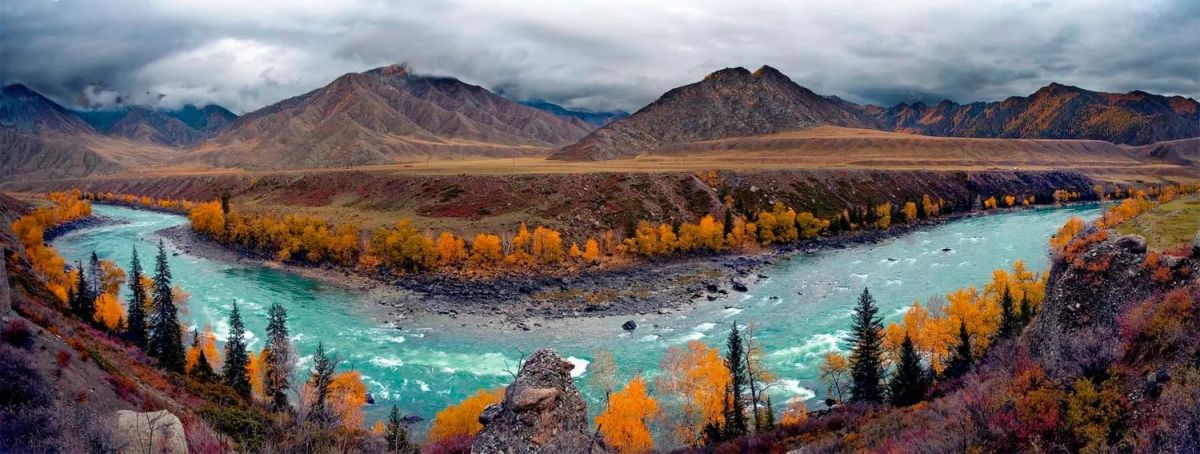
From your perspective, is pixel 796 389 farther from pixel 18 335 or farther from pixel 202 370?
pixel 202 370

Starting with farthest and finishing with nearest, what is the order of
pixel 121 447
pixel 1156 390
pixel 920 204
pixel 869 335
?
pixel 920 204
pixel 869 335
pixel 121 447
pixel 1156 390

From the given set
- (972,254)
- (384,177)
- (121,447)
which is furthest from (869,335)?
(384,177)

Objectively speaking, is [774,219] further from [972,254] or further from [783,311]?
[783,311]

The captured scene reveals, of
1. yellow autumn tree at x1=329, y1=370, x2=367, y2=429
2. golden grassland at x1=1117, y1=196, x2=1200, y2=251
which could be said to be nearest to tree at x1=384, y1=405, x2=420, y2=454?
yellow autumn tree at x1=329, y1=370, x2=367, y2=429

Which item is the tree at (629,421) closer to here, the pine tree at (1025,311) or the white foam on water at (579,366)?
the white foam on water at (579,366)

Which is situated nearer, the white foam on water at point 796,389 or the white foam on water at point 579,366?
the white foam on water at point 796,389

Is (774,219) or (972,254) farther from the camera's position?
(774,219)

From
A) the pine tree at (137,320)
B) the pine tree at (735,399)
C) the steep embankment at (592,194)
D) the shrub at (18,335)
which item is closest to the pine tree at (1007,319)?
the pine tree at (735,399)

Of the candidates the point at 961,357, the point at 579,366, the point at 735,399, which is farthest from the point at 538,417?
the point at 961,357
